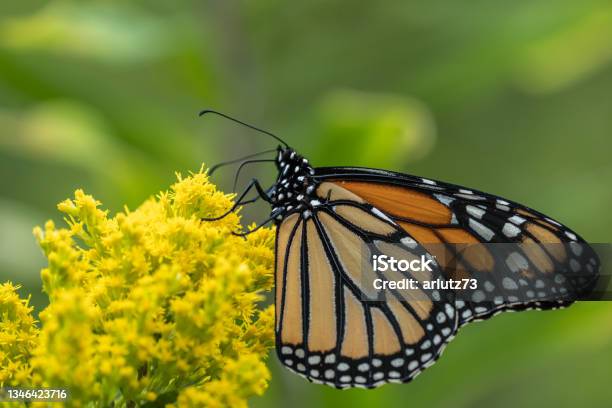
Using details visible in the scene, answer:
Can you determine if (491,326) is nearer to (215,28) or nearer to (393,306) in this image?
(393,306)

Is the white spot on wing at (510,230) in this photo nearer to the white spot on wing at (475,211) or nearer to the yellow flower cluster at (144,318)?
the white spot on wing at (475,211)

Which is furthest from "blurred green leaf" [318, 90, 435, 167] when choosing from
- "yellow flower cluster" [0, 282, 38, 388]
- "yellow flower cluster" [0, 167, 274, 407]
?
"yellow flower cluster" [0, 282, 38, 388]

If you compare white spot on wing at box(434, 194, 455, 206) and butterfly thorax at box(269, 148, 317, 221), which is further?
butterfly thorax at box(269, 148, 317, 221)

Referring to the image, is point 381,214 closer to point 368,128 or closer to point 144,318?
point 368,128

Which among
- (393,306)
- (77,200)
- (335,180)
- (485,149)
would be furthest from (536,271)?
(485,149)

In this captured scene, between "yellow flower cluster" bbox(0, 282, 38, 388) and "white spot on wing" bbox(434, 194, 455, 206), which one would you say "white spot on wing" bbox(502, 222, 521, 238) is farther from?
"yellow flower cluster" bbox(0, 282, 38, 388)

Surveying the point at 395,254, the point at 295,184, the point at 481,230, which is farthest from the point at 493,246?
the point at 295,184

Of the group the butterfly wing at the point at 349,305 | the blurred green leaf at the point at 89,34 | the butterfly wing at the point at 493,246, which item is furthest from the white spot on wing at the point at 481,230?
the blurred green leaf at the point at 89,34

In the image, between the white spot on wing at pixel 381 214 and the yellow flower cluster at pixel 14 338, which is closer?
the yellow flower cluster at pixel 14 338

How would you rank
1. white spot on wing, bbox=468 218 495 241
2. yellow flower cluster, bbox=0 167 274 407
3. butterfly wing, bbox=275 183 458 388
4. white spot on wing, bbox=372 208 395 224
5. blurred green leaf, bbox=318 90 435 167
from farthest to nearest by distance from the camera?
1. blurred green leaf, bbox=318 90 435 167
2. white spot on wing, bbox=372 208 395 224
3. white spot on wing, bbox=468 218 495 241
4. butterfly wing, bbox=275 183 458 388
5. yellow flower cluster, bbox=0 167 274 407
